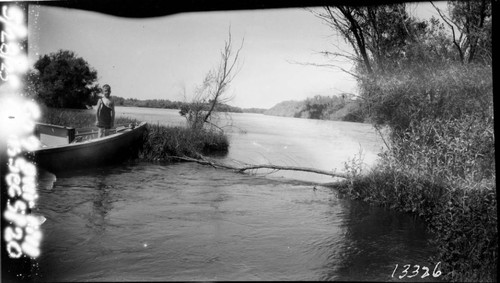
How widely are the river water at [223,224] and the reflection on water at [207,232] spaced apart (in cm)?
1

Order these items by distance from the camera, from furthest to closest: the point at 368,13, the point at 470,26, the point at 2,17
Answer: the point at 368,13 < the point at 470,26 < the point at 2,17

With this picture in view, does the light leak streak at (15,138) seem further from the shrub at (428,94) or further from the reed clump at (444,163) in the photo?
the shrub at (428,94)

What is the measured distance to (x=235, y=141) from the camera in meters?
6.69

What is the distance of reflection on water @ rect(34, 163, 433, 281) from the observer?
3021 millimetres

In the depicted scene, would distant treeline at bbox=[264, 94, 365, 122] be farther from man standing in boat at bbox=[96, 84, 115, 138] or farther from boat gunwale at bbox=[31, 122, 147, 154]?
boat gunwale at bbox=[31, 122, 147, 154]

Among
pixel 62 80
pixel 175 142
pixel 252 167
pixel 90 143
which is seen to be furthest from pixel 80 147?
pixel 252 167

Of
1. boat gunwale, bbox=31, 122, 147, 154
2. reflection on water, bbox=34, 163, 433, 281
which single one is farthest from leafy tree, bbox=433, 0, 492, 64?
boat gunwale, bbox=31, 122, 147, 154

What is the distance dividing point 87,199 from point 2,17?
2757mm

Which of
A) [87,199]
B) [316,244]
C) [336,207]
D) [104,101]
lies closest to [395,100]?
[336,207]

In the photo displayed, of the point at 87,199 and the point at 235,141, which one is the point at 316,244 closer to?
the point at 87,199

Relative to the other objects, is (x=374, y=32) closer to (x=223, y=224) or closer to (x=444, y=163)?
(x=444, y=163)

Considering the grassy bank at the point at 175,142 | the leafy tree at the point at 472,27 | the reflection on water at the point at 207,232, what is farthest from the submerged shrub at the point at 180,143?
the leafy tree at the point at 472,27

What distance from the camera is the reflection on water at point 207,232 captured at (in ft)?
9.91

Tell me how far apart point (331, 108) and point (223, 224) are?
2204 mm
